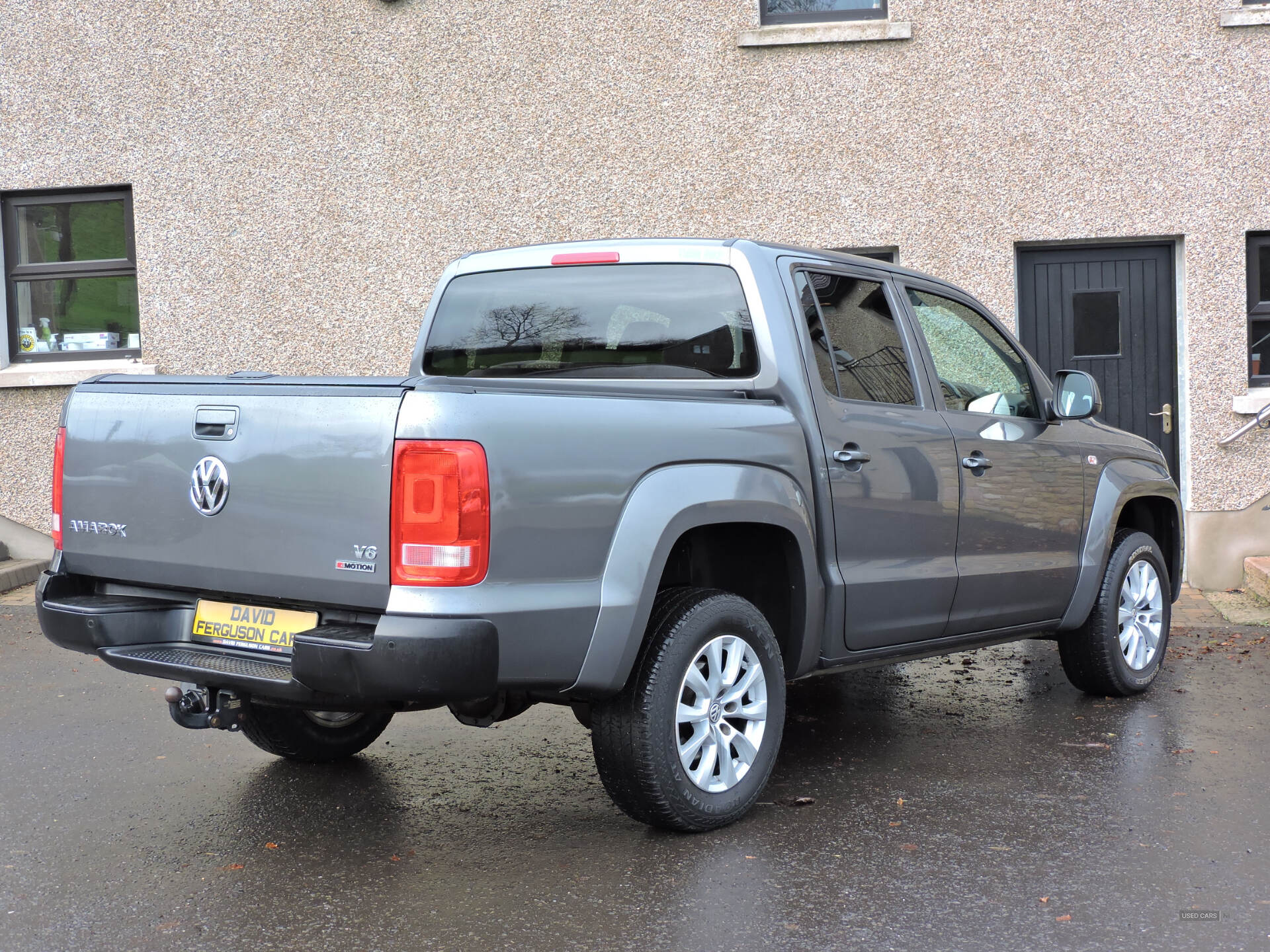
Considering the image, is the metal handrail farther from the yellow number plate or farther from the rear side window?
the yellow number plate

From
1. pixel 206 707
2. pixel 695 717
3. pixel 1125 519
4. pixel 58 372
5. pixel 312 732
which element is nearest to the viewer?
pixel 206 707

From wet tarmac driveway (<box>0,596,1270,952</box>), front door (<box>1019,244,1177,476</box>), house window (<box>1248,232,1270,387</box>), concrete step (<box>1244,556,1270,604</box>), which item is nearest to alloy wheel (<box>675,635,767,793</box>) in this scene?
wet tarmac driveway (<box>0,596,1270,952</box>)

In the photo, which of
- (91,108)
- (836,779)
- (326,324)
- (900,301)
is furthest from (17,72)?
(836,779)

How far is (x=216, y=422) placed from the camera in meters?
3.68

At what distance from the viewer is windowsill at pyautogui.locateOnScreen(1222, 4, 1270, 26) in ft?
30.3

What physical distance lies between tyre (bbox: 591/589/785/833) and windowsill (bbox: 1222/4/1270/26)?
732 cm

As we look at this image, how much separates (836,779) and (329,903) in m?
1.96

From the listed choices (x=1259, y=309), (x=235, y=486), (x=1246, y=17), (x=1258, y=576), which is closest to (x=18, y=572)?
(x=235, y=486)

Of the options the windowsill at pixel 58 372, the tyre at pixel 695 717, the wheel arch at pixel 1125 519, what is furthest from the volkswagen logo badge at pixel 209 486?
the windowsill at pixel 58 372

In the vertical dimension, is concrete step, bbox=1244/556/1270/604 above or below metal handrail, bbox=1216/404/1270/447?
below

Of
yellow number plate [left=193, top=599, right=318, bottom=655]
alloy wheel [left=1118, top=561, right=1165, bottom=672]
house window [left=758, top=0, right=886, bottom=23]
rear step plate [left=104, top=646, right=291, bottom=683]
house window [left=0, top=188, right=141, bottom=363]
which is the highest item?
house window [left=758, top=0, right=886, bottom=23]

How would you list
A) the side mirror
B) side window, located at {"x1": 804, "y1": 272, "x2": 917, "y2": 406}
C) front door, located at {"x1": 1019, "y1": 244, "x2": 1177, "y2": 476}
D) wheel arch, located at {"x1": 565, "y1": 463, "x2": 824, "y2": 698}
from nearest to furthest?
wheel arch, located at {"x1": 565, "y1": 463, "x2": 824, "y2": 698}
side window, located at {"x1": 804, "y1": 272, "x2": 917, "y2": 406}
the side mirror
front door, located at {"x1": 1019, "y1": 244, "x2": 1177, "y2": 476}

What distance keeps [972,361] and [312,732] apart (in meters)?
2.98

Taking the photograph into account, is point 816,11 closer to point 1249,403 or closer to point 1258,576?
point 1249,403
